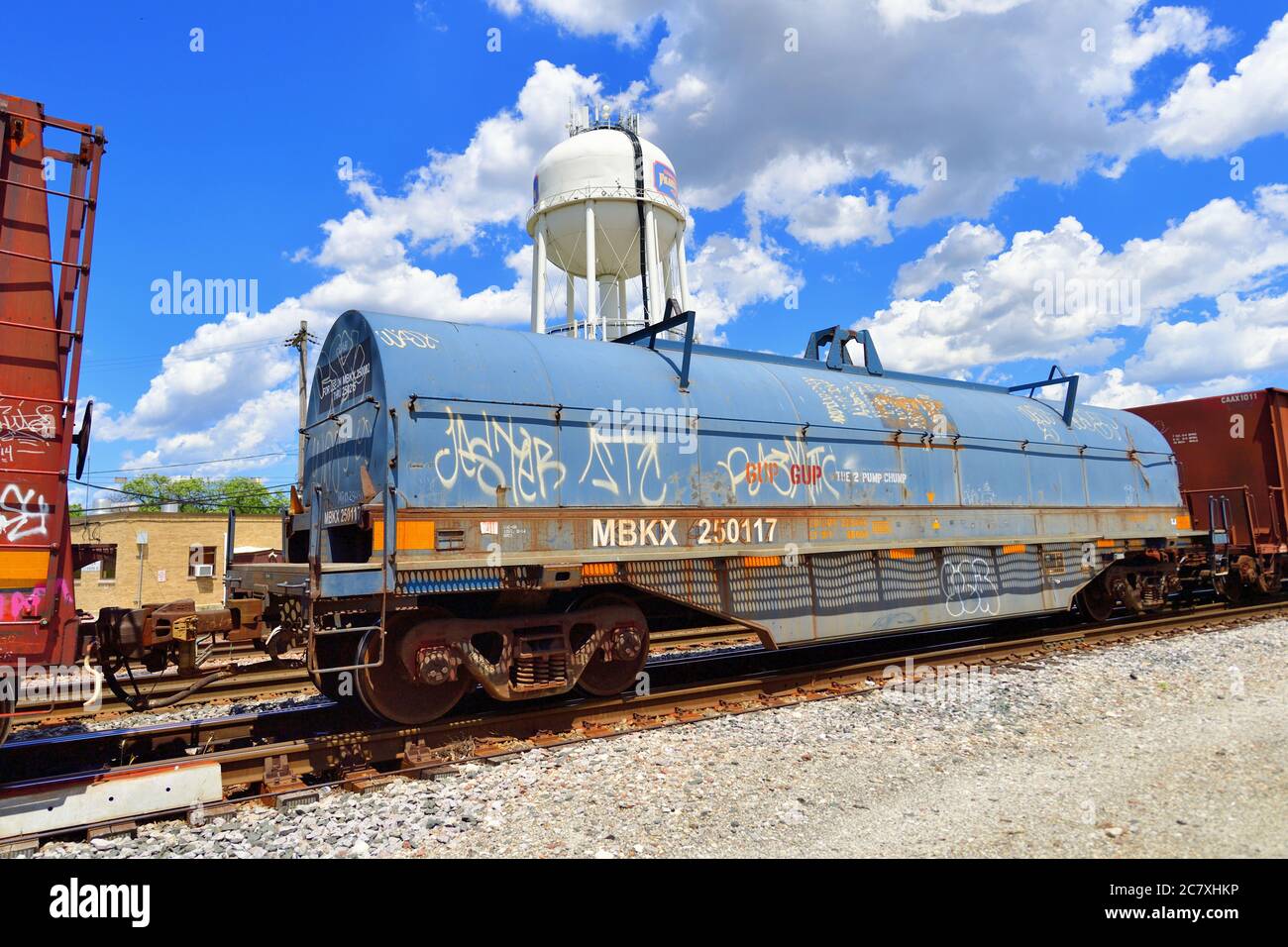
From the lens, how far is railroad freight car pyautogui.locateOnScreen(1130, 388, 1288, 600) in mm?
16266

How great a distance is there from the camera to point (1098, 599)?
48.4 feet

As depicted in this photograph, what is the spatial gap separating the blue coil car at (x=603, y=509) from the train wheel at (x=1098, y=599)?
2.80 metres

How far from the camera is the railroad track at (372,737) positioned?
19.6 feet

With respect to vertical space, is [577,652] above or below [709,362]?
below

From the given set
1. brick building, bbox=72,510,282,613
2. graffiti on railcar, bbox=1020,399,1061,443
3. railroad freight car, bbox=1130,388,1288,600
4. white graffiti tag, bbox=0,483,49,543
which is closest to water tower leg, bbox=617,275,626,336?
brick building, bbox=72,510,282,613

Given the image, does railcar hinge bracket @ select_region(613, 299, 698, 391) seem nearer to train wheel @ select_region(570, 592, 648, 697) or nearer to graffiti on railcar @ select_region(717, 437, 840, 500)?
graffiti on railcar @ select_region(717, 437, 840, 500)

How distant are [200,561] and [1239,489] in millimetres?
31912

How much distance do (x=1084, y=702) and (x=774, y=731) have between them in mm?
3722

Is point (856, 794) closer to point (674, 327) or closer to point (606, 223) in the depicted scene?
point (674, 327)

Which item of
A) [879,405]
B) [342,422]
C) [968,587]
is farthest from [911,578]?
[342,422]

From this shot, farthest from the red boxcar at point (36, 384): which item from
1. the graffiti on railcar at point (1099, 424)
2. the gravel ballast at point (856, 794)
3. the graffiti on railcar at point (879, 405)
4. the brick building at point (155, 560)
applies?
the brick building at point (155, 560)

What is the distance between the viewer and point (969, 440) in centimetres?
1212
